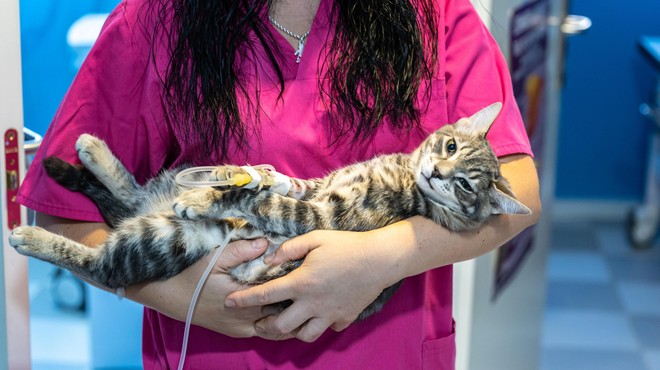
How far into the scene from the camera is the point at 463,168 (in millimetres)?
1273

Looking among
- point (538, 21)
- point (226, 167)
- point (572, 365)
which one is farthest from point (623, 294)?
point (226, 167)

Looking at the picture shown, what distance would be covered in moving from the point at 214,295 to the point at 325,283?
0.54ft

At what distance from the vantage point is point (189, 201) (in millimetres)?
1164

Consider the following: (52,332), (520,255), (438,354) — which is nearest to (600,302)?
(520,255)

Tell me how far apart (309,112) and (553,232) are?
344 centimetres

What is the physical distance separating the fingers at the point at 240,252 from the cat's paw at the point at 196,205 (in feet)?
0.19

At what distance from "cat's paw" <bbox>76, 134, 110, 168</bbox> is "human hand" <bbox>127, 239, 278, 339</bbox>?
0.68 ft

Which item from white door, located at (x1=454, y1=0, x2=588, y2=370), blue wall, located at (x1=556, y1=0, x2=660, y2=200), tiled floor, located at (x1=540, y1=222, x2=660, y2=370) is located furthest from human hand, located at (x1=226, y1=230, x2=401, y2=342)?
blue wall, located at (x1=556, y1=0, x2=660, y2=200)

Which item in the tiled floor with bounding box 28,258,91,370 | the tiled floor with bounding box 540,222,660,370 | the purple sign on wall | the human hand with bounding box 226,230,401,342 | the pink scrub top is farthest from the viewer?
the tiled floor with bounding box 540,222,660,370

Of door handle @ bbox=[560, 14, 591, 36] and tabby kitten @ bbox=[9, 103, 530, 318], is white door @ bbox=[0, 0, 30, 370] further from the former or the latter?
door handle @ bbox=[560, 14, 591, 36]

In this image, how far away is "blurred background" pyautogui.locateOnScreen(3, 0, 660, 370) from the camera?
6.16 ft

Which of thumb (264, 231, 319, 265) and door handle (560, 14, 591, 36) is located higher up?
door handle (560, 14, 591, 36)

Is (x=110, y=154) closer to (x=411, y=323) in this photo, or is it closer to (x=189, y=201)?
(x=189, y=201)

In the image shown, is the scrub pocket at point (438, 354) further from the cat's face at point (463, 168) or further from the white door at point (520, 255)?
the white door at point (520, 255)
